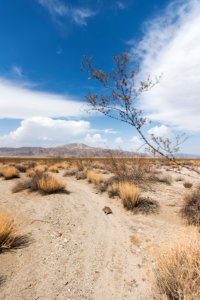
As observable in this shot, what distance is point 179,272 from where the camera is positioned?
9.14 ft

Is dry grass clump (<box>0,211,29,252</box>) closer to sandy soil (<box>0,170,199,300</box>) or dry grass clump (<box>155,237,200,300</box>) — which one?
sandy soil (<box>0,170,199,300</box>)

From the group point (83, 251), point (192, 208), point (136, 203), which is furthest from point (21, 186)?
point (192, 208)

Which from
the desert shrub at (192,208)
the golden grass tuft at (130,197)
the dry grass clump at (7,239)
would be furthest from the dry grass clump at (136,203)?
the dry grass clump at (7,239)

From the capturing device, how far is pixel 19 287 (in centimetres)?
331

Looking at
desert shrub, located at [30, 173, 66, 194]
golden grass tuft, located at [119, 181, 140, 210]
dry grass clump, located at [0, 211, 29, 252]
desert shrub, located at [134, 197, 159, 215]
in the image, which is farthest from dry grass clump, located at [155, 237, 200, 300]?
desert shrub, located at [30, 173, 66, 194]

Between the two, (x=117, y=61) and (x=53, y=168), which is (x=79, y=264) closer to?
(x=117, y=61)

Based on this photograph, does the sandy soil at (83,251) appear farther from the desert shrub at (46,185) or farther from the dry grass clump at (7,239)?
the desert shrub at (46,185)

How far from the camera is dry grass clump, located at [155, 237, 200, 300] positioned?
2.57 meters

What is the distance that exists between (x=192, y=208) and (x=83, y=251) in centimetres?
358

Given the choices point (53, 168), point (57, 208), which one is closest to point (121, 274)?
point (57, 208)

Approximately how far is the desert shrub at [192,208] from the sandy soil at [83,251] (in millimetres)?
270

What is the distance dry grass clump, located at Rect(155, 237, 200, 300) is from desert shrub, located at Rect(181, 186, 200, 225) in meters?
2.89

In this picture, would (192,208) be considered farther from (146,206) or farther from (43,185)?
(43,185)

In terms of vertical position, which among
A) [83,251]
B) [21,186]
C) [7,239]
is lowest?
[83,251]
